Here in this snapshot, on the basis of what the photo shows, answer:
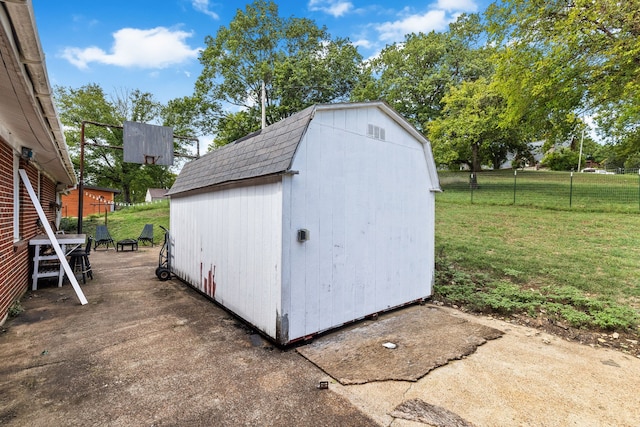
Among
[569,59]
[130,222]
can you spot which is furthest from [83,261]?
[569,59]

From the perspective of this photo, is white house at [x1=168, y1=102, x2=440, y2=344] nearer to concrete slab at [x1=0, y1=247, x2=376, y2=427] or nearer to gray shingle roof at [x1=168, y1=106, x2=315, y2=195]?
gray shingle roof at [x1=168, y1=106, x2=315, y2=195]

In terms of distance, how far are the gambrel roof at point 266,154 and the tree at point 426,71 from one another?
1487 centimetres

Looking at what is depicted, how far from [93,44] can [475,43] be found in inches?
886

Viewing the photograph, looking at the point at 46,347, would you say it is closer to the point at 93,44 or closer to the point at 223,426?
the point at 223,426

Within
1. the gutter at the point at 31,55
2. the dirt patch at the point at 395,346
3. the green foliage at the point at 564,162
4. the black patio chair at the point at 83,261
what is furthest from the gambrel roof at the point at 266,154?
the green foliage at the point at 564,162

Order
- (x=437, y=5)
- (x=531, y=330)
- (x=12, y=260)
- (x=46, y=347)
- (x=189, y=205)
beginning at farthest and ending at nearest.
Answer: (x=437, y=5)
(x=189, y=205)
(x=12, y=260)
(x=531, y=330)
(x=46, y=347)

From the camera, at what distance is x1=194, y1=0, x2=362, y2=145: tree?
1825 cm

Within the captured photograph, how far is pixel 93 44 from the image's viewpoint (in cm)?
916

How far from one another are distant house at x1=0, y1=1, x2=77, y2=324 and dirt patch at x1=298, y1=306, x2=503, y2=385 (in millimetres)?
3524

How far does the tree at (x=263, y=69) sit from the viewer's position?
18250 mm

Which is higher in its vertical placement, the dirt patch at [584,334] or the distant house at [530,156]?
the distant house at [530,156]

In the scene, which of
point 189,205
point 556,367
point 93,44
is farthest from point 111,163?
point 556,367

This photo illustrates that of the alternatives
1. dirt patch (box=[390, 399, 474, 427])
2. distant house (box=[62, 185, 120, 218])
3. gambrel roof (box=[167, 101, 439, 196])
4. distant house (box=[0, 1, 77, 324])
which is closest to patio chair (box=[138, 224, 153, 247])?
distant house (box=[0, 1, 77, 324])

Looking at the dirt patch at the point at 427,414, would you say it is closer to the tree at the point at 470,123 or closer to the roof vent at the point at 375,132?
the roof vent at the point at 375,132
